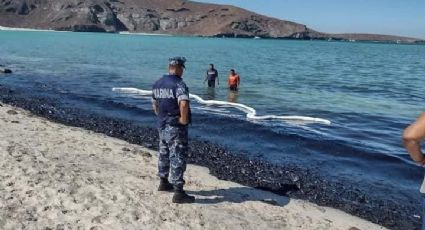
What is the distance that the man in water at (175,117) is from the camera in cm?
787

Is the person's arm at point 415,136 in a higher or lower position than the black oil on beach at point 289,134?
higher

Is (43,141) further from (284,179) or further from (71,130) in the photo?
(284,179)

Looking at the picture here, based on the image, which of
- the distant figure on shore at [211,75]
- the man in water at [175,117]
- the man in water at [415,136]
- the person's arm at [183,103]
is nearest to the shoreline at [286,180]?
the man in water at [175,117]

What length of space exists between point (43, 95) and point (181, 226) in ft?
60.4

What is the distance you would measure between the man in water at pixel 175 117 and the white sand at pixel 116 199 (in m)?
0.45

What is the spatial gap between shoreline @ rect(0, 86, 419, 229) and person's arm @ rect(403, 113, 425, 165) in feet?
17.7

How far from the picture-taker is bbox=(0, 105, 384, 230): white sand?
7262mm

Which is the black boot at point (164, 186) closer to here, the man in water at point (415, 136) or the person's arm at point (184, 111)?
the person's arm at point (184, 111)

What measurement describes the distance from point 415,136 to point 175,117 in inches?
176

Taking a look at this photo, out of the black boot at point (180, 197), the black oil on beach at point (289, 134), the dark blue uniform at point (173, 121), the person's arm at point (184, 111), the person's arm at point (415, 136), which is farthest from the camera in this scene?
the black oil on beach at point (289, 134)

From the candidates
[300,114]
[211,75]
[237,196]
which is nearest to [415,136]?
[237,196]

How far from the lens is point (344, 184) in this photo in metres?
11.6

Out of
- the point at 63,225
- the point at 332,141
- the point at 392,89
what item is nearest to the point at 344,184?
the point at 332,141

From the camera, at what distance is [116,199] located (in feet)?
26.3
